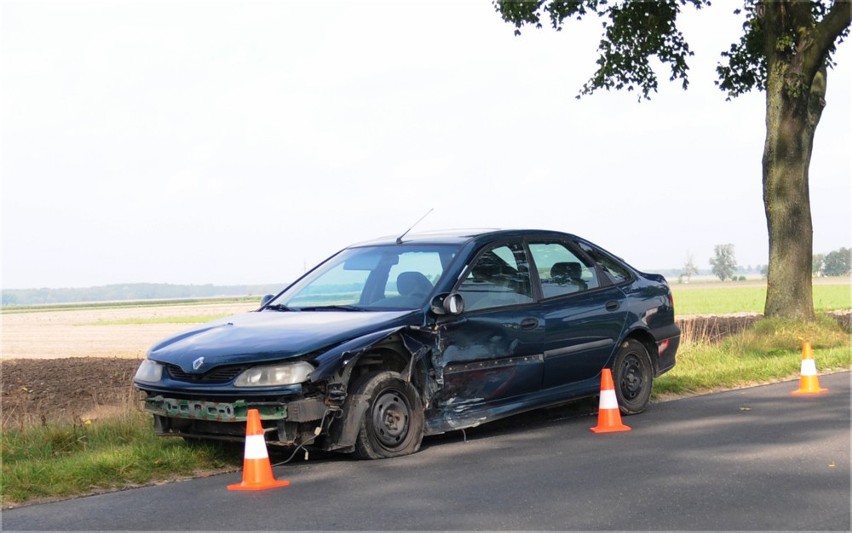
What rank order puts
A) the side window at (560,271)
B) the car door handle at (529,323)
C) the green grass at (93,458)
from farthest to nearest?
the side window at (560,271)
the car door handle at (529,323)
the green grass at (93,458)

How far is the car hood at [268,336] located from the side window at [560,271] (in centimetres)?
174

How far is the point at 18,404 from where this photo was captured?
14820 mm

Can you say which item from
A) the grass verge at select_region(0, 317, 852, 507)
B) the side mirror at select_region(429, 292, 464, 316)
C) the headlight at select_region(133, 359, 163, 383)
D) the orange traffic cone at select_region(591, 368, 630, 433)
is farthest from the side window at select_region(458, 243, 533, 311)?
the headlight at select_region(133, 359, 163, 383)

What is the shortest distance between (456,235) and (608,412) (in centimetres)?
206

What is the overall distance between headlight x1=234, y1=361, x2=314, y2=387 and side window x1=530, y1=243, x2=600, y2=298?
2.85 meters

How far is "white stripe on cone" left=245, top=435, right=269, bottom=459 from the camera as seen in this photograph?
769 centimetres

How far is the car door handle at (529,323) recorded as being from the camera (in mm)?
9727

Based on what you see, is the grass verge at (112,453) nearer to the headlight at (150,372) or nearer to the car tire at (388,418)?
the headlight at (150,372)

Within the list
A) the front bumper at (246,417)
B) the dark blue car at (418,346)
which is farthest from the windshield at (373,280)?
the front bumper at (246,417)

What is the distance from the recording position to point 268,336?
8.47 metres

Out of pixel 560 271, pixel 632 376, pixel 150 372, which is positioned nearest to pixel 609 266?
pixel 560 271

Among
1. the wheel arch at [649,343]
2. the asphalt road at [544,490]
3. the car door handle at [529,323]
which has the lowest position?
the asphalt road at [544,490]

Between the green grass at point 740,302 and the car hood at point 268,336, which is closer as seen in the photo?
the car hood at point 268,336

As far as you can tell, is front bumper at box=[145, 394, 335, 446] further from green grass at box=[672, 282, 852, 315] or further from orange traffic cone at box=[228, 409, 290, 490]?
green grass at box=[672, 282, 852, 315]
